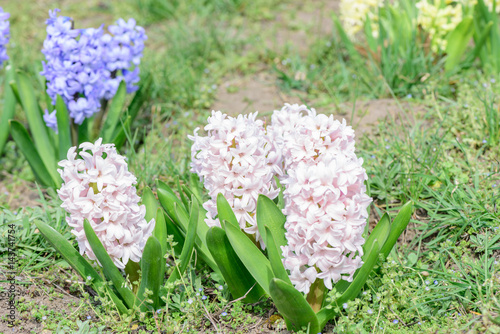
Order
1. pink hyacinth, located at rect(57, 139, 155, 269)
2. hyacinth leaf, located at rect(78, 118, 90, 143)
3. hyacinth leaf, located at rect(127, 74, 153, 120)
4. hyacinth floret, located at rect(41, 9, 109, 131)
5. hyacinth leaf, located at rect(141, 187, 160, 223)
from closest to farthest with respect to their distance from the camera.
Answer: pink hyacinth, located at rect(57, 139, 155, 269)
hyacinth leaf, located at rect(141, 187, 160, 223)
hyacinth floret, located at rect(41, 9, 109, 131)
hyacinth leaf, located at rect(78, 118, 90, 143)
hyacinth leaf, located at rect(127, 74, 153, 120)

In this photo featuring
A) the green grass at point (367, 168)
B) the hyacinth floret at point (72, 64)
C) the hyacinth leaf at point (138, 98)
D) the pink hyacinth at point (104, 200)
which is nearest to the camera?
the pink hyacinth at point (104, 200)

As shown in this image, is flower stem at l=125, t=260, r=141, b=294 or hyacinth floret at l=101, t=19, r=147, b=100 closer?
flower stem at l=125, t=260, r=141, b=294

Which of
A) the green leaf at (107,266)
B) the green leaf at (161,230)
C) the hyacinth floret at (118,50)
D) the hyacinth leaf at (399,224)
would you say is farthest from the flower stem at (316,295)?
the hyacinth floret at (118,50)

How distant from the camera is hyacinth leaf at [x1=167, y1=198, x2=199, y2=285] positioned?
2.04 m

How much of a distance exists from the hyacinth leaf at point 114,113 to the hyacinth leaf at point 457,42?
2368 mm

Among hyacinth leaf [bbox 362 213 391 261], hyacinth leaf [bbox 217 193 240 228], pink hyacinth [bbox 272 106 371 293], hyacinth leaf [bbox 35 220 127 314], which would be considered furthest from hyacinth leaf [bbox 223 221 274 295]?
hyacinth leaf [bbox 35 220 127 314]

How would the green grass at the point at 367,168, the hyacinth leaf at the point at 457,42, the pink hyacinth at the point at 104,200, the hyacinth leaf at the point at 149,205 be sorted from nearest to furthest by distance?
the pink hyacinth at the point at 104,200 < the green grass at the point at 367,168 < the hyacinth leaf at the point at 149,205 < the hyacinth leaf at the point at 457,42

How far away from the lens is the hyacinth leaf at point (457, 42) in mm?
3775

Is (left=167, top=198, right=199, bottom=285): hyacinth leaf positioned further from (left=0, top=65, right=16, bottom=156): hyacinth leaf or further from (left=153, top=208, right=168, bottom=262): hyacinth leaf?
(left=0, top=65, right=16, bottom=156): hyacinth leaf

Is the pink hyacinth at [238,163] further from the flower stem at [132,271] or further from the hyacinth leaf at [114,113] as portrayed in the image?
the hyacinth leaf at [114,113]

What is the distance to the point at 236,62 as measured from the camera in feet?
14.5

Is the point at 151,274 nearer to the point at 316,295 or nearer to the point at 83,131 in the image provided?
the point at 316,295

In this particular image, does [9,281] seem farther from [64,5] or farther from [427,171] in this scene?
[64,5]

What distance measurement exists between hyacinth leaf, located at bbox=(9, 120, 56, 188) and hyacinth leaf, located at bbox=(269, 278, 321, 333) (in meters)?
1.93
